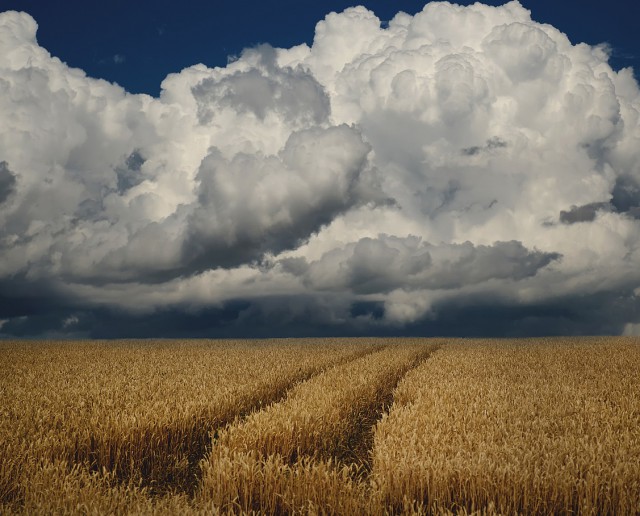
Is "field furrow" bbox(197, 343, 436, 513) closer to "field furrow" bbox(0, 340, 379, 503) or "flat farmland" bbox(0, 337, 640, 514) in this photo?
"flat farmland" bbox(0, 337, 640, 514)

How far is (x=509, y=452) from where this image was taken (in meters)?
7.90

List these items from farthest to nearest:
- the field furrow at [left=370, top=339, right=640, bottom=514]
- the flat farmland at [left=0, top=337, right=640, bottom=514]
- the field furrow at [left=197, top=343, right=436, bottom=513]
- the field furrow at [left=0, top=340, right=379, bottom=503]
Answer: the field furrow at [left=0, top=340, right=379, bottom=503] < the field furrow at [left=197, top=343, right=436, bottom=513] < the flat farmland at [left=0, top=337, right=640, bottom=514] < the field furrow at [left=370, top=339, right=640, bottom=514]

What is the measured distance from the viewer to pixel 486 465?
24.0 ft

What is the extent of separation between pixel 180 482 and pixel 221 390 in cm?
519

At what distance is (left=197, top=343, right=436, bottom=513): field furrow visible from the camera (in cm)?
711

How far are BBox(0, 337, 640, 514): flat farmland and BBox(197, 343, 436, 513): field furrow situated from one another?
32 millimetres

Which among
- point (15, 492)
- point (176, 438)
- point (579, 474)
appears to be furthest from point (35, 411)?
point (579, 474)

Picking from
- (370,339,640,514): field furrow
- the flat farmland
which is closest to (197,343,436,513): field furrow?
the flat farmland

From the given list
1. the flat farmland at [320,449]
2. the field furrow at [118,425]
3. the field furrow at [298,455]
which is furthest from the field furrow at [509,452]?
the field furrow at [118,425]

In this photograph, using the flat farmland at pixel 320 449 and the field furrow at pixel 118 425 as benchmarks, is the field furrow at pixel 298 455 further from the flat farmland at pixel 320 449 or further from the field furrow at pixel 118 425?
the field furrow at pixel 118 425

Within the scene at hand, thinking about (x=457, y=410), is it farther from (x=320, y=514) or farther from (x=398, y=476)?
(x=320, y=514)

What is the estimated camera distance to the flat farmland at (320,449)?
6.75 m

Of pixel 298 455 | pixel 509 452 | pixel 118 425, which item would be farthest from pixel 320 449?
pixel 118 425

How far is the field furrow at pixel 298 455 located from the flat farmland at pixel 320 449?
0.11 feet
